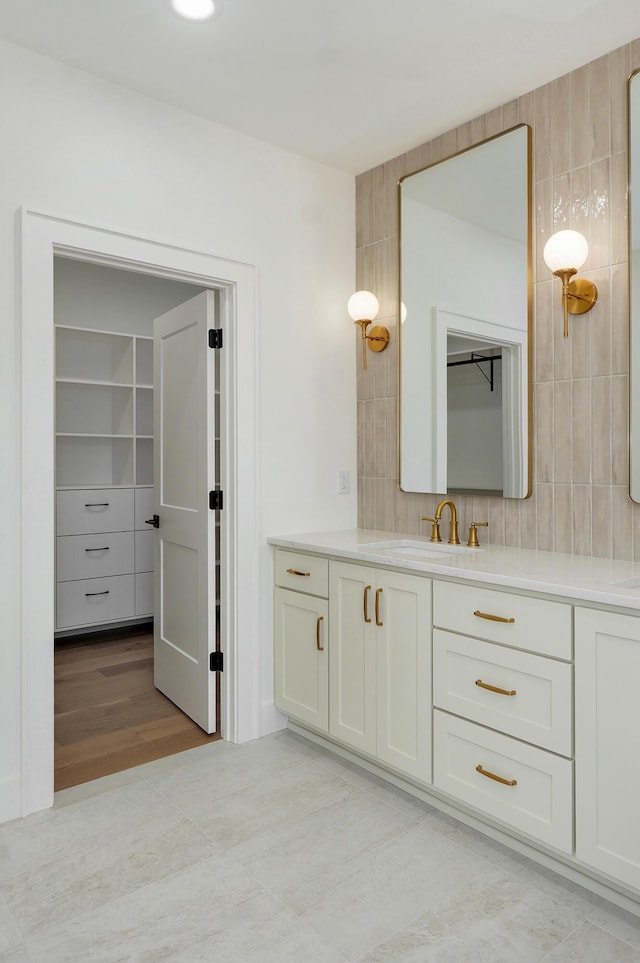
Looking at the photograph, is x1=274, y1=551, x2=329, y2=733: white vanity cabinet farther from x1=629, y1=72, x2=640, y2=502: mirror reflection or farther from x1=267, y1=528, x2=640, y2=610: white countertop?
x1=629, y1=72, x2=640, y2=502: mirror reflection

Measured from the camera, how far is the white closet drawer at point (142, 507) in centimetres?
450

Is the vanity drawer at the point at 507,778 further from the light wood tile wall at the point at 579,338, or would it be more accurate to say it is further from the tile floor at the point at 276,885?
the light wood tile wall at the point at 579,338

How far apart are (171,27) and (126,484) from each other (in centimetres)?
310

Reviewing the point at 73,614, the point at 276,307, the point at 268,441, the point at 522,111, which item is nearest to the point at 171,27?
the point at 276,307

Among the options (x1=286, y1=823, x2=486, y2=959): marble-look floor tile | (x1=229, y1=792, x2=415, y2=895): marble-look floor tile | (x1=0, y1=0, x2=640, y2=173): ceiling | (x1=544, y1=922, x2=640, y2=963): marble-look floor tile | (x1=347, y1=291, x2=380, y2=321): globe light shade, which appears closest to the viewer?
(x1=544, y1=922, x2=640, y2=963): marble-look floor tile

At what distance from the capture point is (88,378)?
4.56m

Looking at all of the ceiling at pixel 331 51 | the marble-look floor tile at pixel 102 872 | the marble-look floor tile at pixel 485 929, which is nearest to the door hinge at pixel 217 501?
the marble-look floor tile at pixel 102 872

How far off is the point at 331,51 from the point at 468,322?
111 centimetres

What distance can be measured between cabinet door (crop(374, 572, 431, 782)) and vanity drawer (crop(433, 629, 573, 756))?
72 millimetres

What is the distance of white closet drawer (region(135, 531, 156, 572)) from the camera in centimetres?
450

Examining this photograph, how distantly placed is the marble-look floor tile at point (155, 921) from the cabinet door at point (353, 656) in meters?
0.71

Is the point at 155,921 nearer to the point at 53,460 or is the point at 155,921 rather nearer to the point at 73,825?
the point at 73,825

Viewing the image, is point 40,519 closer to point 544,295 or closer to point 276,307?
point 276,307

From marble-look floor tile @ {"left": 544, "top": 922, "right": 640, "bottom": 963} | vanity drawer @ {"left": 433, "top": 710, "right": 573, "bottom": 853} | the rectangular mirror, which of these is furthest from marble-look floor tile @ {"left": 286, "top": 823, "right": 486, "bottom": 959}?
the rectangular mirror
